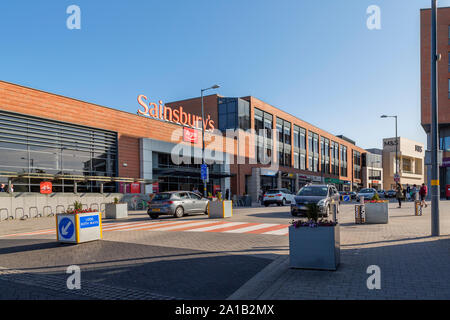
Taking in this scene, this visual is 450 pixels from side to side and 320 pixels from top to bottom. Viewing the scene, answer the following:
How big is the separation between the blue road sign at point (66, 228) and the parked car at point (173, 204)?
7752 millimetres

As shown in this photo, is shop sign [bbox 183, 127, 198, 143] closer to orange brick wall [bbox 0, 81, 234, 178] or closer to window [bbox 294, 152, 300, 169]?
orange brick wall [bbox 0, 81, 234, 178]

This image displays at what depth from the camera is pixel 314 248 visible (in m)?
6.38

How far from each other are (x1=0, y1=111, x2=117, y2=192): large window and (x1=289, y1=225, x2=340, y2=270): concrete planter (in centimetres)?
1956

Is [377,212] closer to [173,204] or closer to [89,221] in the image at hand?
[173,204]

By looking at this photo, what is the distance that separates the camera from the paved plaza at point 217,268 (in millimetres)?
5152

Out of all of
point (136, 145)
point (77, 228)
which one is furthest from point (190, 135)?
point (77, 228)

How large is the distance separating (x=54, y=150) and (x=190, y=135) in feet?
45.7

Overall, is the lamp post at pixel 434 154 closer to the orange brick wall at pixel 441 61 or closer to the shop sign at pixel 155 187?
the shop sign at pixel 155 187

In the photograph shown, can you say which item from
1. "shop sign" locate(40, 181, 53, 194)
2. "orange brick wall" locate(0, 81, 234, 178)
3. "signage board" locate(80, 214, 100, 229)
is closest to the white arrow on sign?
"signage board" locate(80, 214, 100, 229)

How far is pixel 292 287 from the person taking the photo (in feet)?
17.3

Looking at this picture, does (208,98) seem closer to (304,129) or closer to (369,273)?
(304,129)

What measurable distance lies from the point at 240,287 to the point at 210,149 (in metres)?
33.1
